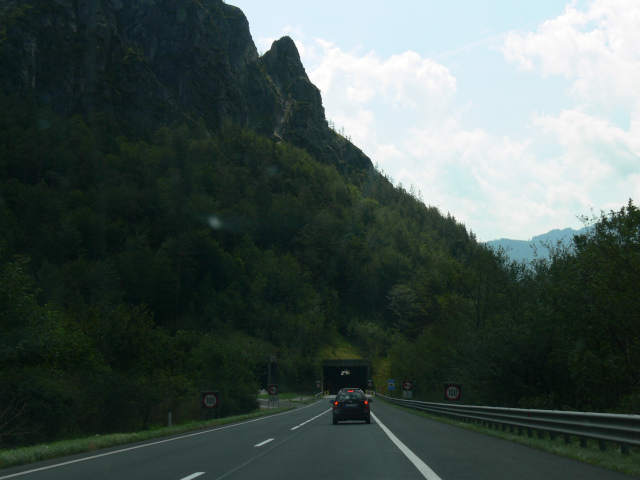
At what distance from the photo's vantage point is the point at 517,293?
46.1m

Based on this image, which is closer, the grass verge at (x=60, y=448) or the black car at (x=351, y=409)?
the grass verge at (x=60, y=448)

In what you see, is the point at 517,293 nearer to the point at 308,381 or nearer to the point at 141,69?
the point at 308,381

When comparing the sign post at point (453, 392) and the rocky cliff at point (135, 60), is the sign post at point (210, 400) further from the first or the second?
the rocky cliff at point (135, 60)

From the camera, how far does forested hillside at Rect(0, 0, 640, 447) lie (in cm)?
2595

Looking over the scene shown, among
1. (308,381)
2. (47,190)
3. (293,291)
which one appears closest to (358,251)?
(293,291)

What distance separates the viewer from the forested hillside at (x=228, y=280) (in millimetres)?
25953

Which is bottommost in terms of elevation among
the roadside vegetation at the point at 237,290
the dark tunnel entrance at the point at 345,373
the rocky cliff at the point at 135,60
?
the dark tunnel entrance at the point at 345,373

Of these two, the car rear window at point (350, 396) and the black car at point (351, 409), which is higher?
the car rear window at point (350, 396)

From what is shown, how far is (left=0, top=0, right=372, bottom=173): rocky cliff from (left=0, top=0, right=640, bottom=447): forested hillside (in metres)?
0.97

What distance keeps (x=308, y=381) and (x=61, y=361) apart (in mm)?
79483

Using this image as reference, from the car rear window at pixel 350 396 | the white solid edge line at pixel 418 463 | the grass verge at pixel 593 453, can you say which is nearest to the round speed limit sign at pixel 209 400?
the car rear window at pixel 350 396

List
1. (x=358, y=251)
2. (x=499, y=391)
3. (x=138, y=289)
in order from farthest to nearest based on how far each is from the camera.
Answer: (x=358, y=251), (x=138, y=289), (x=499, y=391)

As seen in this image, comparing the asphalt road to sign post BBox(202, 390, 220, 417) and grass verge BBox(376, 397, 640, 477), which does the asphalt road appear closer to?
grass verge BBox(376, 397, 640, 477)

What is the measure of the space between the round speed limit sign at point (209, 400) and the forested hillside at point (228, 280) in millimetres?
3216
